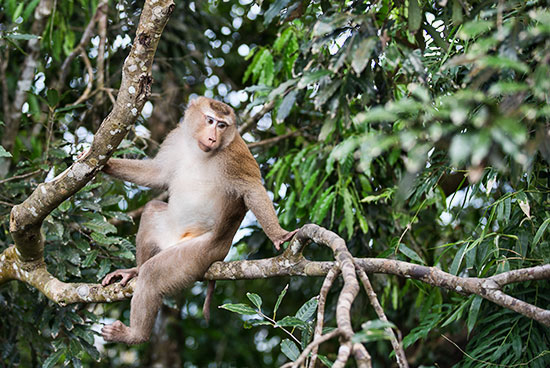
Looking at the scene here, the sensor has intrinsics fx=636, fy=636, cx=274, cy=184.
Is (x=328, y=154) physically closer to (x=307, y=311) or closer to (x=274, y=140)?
(x=274, y=140)

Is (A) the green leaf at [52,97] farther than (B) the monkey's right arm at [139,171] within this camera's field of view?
Yes

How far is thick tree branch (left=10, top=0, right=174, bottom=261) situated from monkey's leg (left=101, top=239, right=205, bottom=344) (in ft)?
2.66

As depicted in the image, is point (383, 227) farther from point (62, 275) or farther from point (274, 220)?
point (62, 275)

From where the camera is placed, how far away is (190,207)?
476 centimetres

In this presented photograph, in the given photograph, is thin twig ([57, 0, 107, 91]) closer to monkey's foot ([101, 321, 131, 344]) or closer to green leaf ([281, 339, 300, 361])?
monkey's foot ([101, 321, 131, 344])

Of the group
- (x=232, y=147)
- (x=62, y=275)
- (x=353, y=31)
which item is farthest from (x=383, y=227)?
(x=353, y=31)

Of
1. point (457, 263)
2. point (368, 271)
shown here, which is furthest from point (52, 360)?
point (457, 263)

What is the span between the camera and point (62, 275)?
4418 mm

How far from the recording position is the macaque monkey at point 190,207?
4262 millimetres

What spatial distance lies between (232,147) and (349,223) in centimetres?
104

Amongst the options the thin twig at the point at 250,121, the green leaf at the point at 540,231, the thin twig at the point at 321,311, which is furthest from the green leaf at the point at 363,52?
the thin twig at the point at 250,121

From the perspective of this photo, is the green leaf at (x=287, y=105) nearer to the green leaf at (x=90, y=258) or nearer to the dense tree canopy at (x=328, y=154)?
the dense tree canopy at (x=328, y=154)

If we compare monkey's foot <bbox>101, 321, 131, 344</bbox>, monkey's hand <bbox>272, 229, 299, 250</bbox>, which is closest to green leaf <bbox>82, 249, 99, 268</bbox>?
monkey's foot <bbox>101, 321, 131, 344</bbox>

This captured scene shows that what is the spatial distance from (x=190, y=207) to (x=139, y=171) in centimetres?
46
